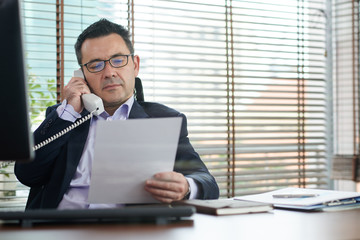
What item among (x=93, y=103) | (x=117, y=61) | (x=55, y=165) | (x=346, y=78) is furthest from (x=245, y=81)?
(x=55, y=165)

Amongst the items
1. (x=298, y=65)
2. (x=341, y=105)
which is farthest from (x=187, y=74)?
(x=341, y=105)

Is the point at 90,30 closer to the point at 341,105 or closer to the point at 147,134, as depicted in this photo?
the point at 147,134

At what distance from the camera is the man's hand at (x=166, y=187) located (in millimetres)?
1312

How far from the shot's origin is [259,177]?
3.05 meters

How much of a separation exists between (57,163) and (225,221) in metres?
0.88

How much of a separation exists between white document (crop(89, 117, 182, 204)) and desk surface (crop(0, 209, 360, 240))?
0.18m

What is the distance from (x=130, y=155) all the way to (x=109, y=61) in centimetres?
85

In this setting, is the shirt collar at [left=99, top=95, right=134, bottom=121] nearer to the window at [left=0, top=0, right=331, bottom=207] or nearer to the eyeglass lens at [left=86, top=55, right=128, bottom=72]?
→ the eyeglass lens at [left=86, top=55, right=128, bottom=72]

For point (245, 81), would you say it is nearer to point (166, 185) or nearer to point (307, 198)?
point (307, 198)

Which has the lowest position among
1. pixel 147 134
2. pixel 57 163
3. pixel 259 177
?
pixel 259 177

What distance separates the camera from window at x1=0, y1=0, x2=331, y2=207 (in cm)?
256

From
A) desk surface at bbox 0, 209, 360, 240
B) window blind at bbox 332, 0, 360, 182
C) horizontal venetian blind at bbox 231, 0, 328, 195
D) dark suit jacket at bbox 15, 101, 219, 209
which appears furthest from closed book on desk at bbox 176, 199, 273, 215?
window blind at bbox 332, 0, 360, 182

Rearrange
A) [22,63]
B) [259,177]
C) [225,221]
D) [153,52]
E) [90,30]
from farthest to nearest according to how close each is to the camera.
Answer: [259,177], [153,52], [90,30], [225,221], [22,63]

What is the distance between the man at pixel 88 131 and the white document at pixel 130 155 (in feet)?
0.76
